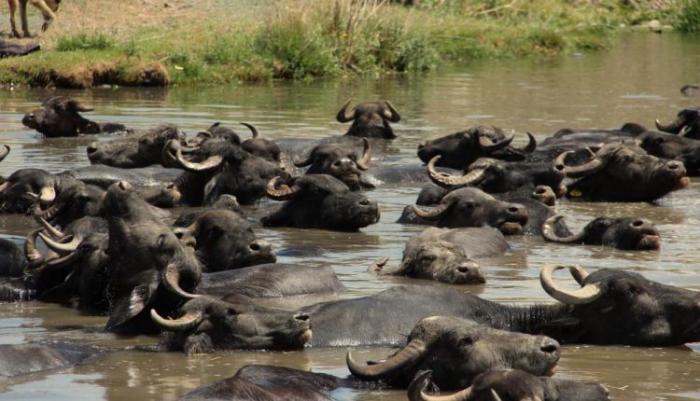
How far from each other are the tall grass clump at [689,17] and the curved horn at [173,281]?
124 feet

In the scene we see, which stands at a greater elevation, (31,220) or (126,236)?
(126,236)

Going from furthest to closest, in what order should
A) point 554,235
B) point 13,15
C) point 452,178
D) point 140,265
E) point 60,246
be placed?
point 13,15, point 452,178, point 554,235, point 60,246, point 140,265

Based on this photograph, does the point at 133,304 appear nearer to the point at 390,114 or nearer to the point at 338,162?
the point at 338,162

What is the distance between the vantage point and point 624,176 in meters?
13.0

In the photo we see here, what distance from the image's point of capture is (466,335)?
644 centimetres

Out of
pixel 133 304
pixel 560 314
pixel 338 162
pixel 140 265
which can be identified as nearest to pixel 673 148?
pixel 338 162

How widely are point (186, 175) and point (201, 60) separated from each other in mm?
12093

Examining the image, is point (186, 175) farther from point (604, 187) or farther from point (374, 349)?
point (374, 349)

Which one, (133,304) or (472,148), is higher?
(133,304)

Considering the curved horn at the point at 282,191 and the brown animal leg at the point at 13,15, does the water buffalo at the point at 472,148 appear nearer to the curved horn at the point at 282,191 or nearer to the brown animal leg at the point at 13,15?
the curved horn at the point at 282,191

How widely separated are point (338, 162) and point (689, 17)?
32857 mm

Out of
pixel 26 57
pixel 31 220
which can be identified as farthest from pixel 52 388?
pixel 26 57

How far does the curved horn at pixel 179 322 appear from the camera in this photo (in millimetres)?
6953

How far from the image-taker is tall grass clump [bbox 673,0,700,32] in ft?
142
